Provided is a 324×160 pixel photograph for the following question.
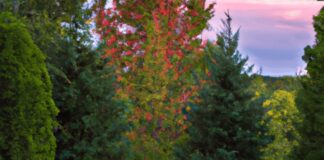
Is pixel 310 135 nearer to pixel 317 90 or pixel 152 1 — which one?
pixel 317 90

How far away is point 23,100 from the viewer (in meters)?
8.88

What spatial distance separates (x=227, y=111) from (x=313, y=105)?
182 centimetres

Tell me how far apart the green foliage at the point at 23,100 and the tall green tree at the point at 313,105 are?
4.75 metres

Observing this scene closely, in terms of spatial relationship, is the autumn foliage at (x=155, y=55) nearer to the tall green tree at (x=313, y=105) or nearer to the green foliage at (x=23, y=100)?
the green foliage at (x=23, y=100)

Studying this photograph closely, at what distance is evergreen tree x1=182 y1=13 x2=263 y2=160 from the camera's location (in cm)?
981

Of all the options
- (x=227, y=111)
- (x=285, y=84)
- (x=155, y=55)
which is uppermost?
(x=285, y=84)

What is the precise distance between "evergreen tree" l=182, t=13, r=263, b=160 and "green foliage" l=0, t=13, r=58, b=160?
264cm

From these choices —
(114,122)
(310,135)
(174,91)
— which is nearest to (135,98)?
(174,91)

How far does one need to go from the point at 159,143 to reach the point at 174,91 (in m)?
3.17

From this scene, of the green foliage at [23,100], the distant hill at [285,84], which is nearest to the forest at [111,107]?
the green foliage at [23,100]

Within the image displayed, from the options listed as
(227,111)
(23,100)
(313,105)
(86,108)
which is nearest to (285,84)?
(313,105)

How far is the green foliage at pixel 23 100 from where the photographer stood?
29.1 feet

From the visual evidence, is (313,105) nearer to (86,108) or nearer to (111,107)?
(111,107)

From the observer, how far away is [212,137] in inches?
392
